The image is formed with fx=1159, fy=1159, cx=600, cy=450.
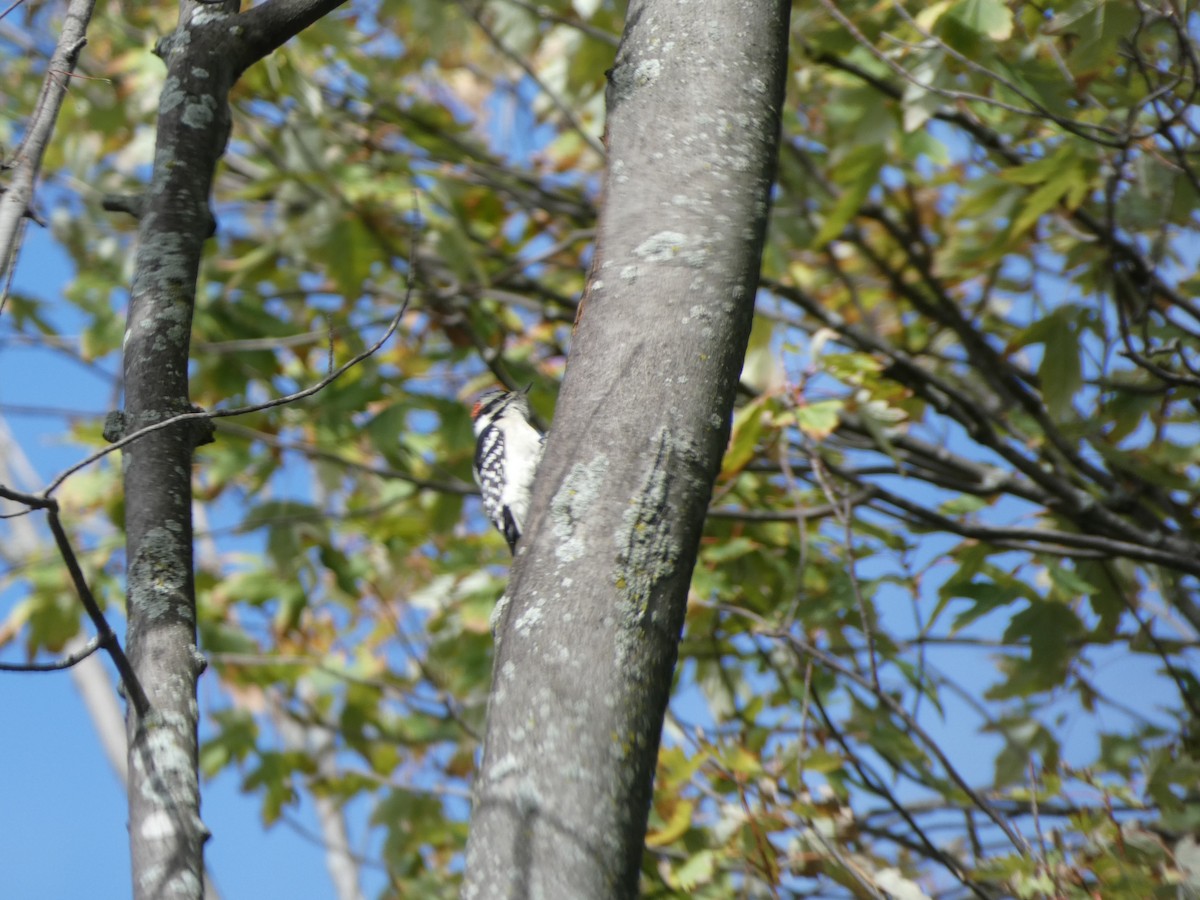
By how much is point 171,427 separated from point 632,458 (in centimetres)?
75

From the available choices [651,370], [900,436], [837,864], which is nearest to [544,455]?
[651,370]

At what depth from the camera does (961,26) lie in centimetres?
318

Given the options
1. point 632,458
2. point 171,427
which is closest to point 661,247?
point 632,458

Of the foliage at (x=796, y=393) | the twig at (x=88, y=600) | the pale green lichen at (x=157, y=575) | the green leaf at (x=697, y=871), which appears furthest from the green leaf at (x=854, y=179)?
the twig at (x=88, y=600)

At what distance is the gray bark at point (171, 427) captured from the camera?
4.97 feet

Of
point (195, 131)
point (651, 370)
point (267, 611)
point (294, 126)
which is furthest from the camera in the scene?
point (267, 611)

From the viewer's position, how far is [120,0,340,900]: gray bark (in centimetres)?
151

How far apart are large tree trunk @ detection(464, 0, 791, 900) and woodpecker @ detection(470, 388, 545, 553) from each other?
207cm

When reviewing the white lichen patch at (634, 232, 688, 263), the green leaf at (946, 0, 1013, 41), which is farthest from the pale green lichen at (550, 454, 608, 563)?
the green leaf at (946, 0, 1013, 41)

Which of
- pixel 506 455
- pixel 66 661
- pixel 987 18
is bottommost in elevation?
pixel 66 661

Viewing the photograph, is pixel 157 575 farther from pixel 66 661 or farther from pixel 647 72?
pixel 647 72

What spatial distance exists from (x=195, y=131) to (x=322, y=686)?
387cm

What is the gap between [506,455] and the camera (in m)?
4.12

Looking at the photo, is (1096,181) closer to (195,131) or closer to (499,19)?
(499,19)
